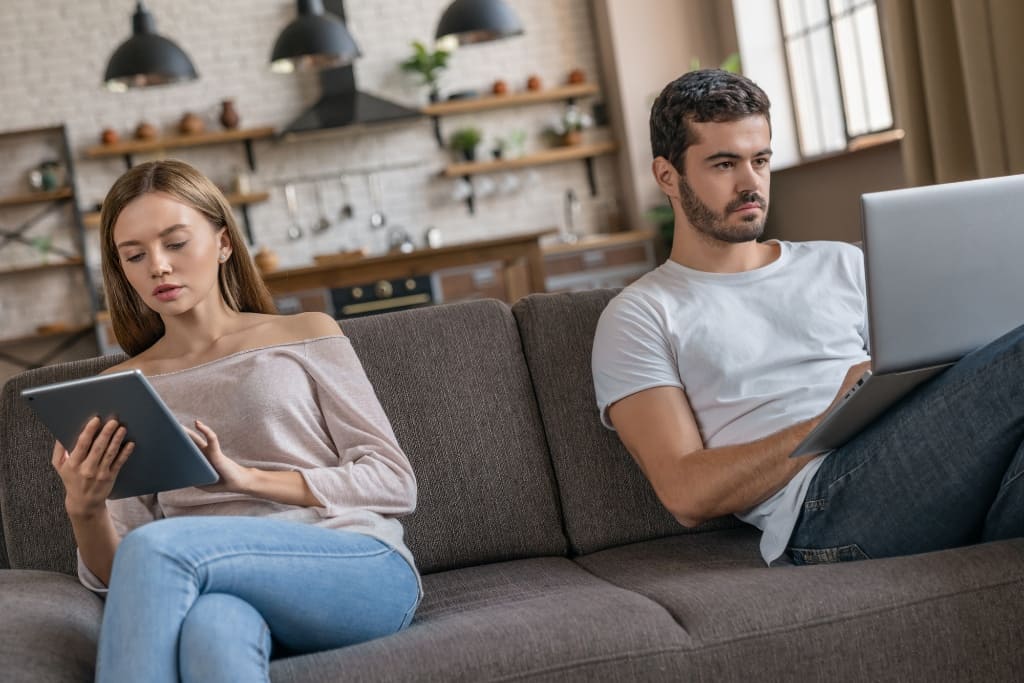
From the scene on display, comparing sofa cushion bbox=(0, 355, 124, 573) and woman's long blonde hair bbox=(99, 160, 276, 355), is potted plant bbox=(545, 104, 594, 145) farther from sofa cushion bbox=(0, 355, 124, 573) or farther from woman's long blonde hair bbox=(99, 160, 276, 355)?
sofa cushion bbox=(0, 355, 124, 573)

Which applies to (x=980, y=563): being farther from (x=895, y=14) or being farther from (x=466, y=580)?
(x=895, y=14)

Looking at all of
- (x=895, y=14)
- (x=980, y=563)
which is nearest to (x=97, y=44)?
(x=895, y=14)

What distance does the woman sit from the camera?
136cm

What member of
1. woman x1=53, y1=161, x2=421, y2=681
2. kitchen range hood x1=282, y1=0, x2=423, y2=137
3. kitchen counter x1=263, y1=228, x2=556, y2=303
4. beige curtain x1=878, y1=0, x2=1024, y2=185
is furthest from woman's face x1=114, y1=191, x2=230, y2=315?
kitchen range hood x1=282, y1=0, x2=423, y2=137

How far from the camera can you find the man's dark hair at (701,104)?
1.99 m

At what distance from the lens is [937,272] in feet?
4.91

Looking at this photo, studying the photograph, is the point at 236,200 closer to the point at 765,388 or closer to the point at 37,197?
the point at 37,197

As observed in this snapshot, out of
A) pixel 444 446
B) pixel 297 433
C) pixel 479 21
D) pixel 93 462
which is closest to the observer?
pixel 93 462

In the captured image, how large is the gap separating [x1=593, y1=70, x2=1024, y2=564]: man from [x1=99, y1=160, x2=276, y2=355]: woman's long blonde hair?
0.60 metres

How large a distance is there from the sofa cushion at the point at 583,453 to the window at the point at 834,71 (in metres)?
4.02

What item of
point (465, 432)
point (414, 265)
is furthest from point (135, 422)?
point (414, 265)

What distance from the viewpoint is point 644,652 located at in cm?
148

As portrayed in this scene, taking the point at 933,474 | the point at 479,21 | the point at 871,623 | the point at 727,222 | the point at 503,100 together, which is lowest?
the point at 871,623

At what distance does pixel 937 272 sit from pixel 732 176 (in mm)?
556
